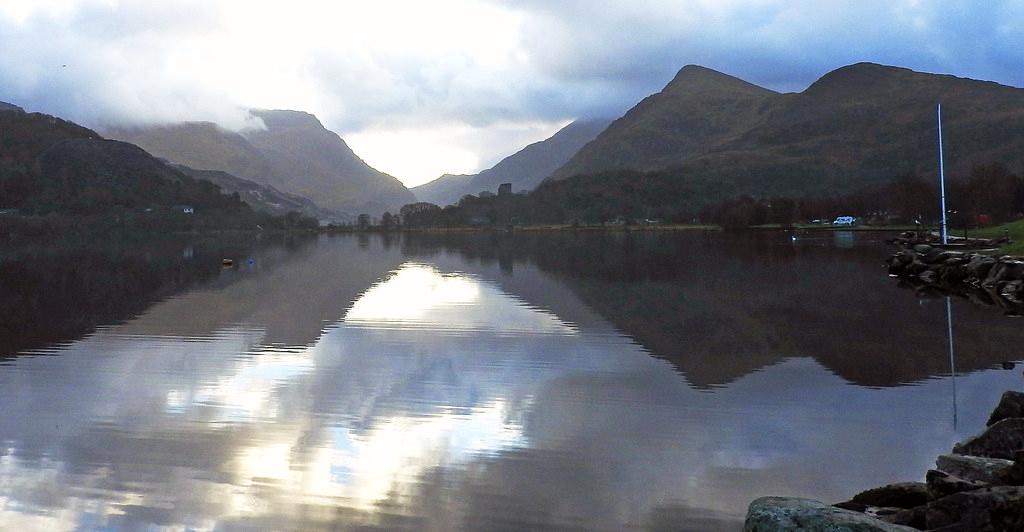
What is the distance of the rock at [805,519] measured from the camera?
338 inches

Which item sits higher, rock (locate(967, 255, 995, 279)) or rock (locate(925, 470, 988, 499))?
rock (locate(967, 255, 995, 279))

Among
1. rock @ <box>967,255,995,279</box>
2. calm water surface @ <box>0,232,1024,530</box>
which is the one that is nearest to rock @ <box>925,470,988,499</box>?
calm water surface @ <box>0,232,1024,530</box>

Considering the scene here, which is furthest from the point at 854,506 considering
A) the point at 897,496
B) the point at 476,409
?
the point at 476,409

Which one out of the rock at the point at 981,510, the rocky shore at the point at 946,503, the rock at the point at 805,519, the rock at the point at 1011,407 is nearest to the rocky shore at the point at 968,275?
the rock at the point at 1011,407

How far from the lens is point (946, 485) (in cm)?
1028

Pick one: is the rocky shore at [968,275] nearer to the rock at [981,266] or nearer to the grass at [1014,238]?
the rock at [981,266]

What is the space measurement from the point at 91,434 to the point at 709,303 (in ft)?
98.0

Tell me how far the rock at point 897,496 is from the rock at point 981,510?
1.79 metres

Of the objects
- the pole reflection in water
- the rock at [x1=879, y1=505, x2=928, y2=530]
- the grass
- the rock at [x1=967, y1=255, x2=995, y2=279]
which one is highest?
the grass

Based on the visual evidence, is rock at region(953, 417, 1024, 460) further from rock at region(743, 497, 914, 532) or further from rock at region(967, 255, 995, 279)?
rock at region(967, 255, 995, 279)

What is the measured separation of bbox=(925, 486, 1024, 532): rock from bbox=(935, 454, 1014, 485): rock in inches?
54.1

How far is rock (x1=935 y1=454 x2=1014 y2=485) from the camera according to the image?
422 inches

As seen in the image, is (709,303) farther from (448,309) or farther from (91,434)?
(91,434)

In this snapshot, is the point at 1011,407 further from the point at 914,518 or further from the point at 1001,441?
the point at 914,518
